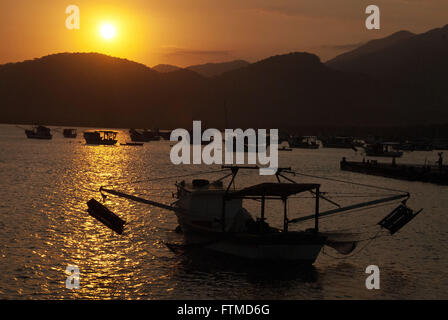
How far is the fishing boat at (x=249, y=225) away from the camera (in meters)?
31.0

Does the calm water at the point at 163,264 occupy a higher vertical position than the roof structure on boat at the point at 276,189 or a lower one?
lower

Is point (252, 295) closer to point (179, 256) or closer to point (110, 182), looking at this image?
point (179, 256)

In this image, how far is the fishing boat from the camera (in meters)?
31.0

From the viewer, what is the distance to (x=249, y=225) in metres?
32.8

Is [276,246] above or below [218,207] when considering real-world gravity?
below

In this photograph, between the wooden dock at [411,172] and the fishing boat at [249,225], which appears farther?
the wooden dock at [411,172]

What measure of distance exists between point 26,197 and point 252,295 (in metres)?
42.5

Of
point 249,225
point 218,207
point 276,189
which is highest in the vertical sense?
point 276,189

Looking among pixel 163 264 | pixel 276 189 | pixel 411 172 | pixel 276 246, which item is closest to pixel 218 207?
pixel 163 264

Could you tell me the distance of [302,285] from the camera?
29766mm

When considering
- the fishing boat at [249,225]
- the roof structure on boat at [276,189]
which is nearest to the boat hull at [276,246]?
the fishing boat at [249,225]

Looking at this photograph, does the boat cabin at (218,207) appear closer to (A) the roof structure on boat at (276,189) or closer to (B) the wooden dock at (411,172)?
(A) the roof structure on boat at (276,189)

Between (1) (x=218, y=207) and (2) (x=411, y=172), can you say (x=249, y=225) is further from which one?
(2) (x=411, y=172)
